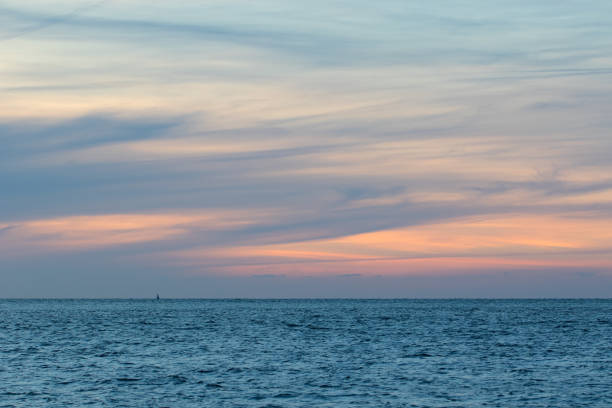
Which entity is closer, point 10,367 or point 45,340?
point 10,367

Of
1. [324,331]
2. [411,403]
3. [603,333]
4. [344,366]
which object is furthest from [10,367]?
[603,333]

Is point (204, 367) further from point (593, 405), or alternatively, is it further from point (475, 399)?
point (593, 405)

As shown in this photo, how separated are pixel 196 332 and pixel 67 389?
5369 cm

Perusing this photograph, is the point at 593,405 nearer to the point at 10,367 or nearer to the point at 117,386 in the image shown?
the point at 117,386

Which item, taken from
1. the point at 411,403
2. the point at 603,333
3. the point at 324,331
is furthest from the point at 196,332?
the point at 411,403

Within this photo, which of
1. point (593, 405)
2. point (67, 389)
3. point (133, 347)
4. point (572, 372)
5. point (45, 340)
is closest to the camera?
point (593, 405)

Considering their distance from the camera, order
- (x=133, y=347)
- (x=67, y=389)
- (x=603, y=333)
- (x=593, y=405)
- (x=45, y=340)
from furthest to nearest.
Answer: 1. (x=603, y=333)
2. (x=45, y=340)
3. (x=133, y=347)
4. (x=67, y=389)
5. (x=593, y=405)

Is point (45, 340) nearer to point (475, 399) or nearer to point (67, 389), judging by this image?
point (67, 389)

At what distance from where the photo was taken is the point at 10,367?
58844 mm

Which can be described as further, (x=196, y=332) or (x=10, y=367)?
(x=196, y=332)

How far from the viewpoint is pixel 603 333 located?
10081cm

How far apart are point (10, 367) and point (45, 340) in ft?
95.3

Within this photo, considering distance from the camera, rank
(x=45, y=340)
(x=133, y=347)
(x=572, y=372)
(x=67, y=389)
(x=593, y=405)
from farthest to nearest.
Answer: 1. (x=45, y=340)
2. (x=133, y=347)
3. (x=572, y=372)
4. (x=67, y=389)
5. (x=593, y=405)

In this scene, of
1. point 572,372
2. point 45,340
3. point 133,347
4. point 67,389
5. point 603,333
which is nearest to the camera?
point 67,389
